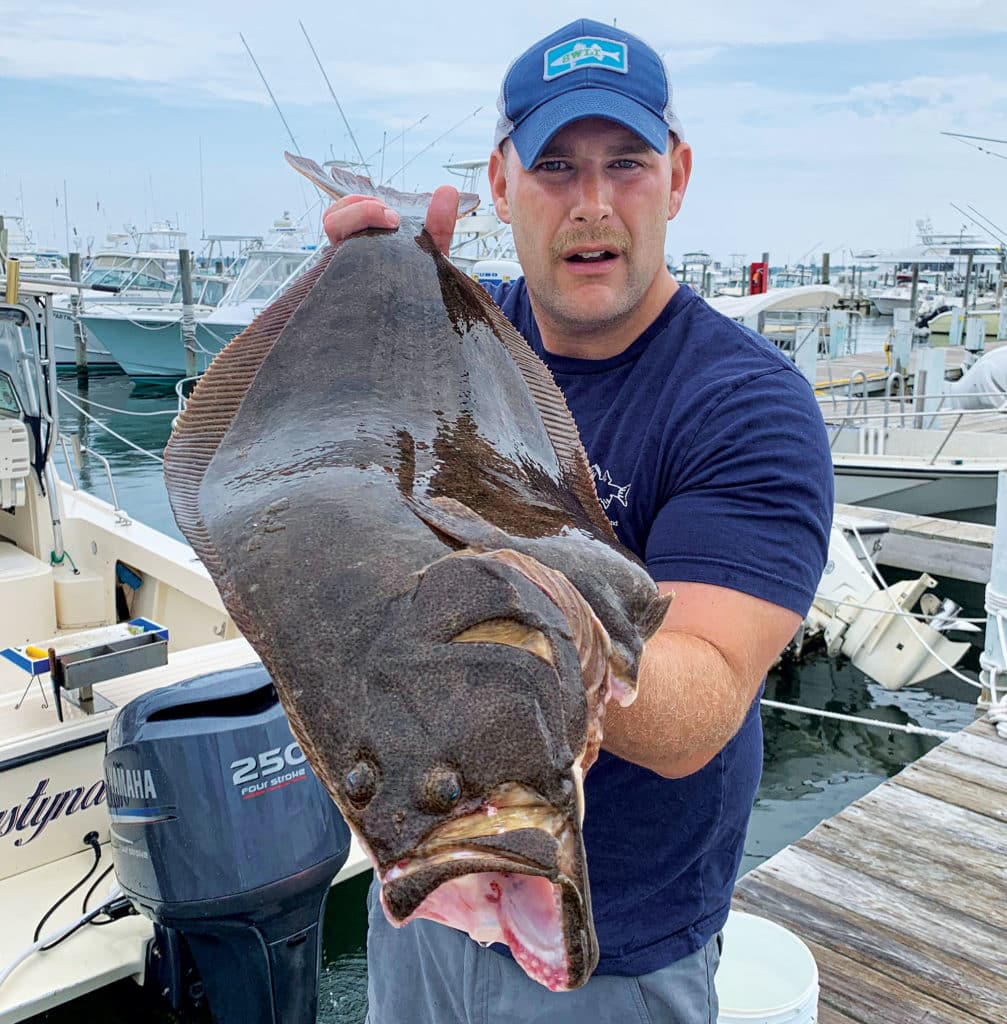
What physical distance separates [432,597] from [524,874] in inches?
12.3

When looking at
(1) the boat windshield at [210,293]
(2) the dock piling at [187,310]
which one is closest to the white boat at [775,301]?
(2) the dock piling at [187,310]

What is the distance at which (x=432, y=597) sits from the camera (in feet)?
3.62

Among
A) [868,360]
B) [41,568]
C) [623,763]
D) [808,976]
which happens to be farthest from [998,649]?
[868,360]

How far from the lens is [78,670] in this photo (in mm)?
3740

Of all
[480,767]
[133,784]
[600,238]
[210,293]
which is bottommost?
[133,784]

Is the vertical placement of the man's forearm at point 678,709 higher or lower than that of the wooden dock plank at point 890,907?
higher

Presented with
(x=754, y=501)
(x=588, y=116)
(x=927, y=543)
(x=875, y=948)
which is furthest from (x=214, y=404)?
(x=927, y=543)

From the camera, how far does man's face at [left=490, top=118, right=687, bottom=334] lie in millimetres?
1842

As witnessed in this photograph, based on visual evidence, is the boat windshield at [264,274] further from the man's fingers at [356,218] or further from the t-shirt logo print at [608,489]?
the t-shirt logo print at [608,489]

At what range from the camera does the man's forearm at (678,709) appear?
133 cm

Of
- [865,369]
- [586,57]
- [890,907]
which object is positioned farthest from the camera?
[865,369]

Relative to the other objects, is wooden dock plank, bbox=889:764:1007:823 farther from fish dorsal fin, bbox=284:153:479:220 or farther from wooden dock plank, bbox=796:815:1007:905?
fish dorsal fin, bbox=284:153:479:220

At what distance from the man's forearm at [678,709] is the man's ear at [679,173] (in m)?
0.98

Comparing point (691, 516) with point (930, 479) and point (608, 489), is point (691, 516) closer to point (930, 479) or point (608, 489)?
point (608, 489)
